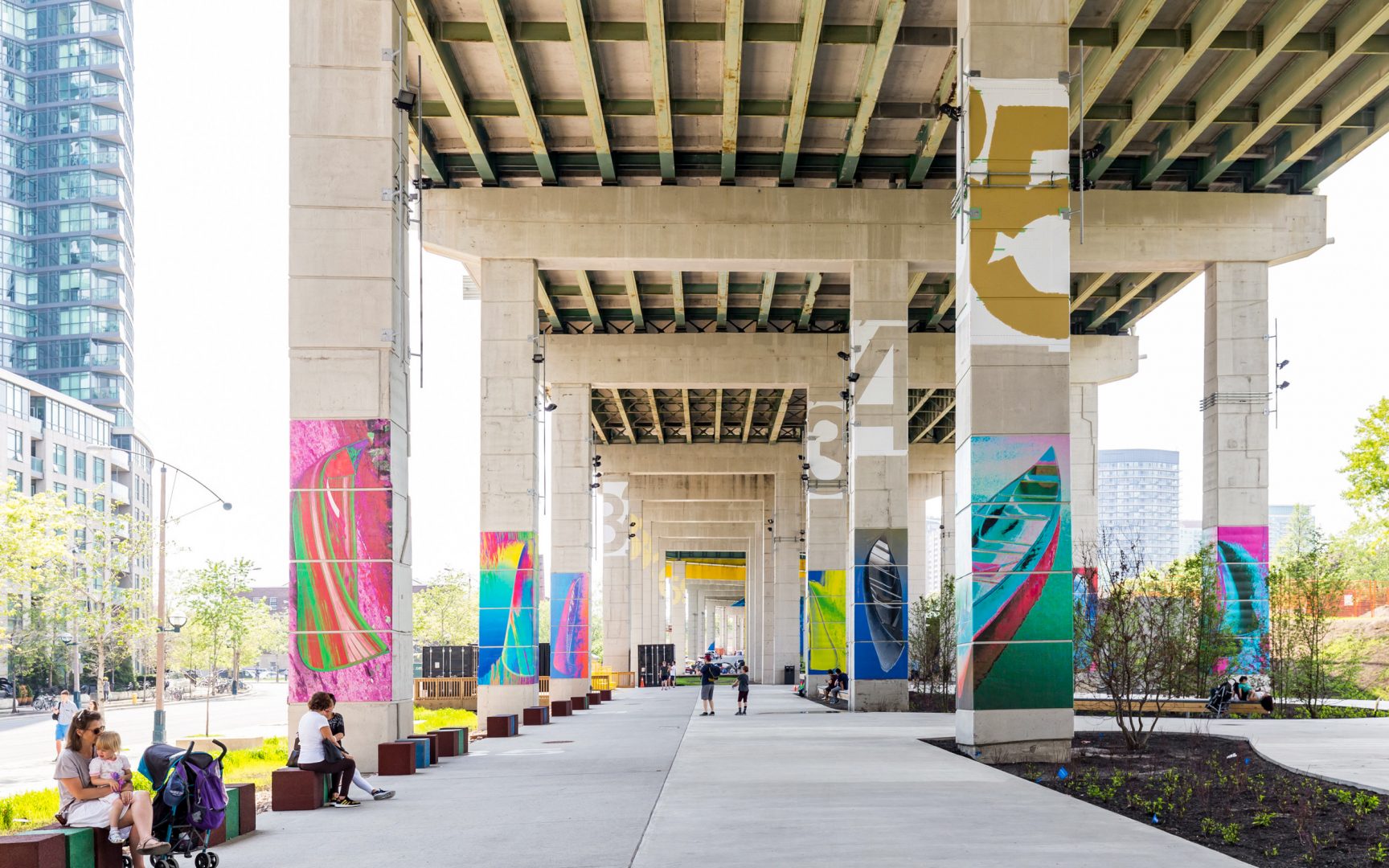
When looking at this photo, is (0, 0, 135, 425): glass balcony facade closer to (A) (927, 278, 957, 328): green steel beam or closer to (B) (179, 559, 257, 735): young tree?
(B) (179, 559, 257, 735): young tree

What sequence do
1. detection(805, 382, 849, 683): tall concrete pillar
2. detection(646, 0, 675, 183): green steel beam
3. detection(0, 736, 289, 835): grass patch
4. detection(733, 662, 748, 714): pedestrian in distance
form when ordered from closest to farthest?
detection(0, 736, 289, 835): grass patch, detection(646, 0, 675, 183): green steel beam, detection(733, 662, 748, 714): pedestrian in distance, detection(805, 382, 849, 683): tall concrete pillar

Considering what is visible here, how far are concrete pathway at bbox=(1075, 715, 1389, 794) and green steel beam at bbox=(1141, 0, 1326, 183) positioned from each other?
545 inches

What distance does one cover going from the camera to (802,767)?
1775 centimetres

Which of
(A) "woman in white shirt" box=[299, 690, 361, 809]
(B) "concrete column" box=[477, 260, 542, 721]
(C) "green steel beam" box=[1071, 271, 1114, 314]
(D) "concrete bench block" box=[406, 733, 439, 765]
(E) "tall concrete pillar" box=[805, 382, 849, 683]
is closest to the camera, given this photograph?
(A) "woman in white shirt" box=[299, 690, 361, 809]

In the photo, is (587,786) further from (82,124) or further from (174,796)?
(82,124)

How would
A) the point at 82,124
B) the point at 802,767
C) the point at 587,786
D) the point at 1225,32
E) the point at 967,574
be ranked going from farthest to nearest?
the point at 82,124, the point at 1225,32, the point at 967,574, the point at 802,767, the point at 587,786

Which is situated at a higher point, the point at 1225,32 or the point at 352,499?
the point at 1225,32

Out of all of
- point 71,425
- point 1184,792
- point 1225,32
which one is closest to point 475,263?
point 1225,32

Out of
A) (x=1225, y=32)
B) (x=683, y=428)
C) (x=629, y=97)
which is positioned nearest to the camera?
(x=1225, y=32)

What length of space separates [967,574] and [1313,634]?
677 inches

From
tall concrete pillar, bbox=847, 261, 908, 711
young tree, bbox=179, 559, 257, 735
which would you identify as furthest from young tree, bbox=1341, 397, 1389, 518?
young tree, bbox=179, 559, 257, 735

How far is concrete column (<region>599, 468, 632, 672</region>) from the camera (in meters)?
62.6

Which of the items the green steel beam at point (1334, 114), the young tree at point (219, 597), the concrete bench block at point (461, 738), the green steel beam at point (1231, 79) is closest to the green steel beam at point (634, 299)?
the green steel beam at point (1231, 79)

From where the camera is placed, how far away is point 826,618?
144 feet
